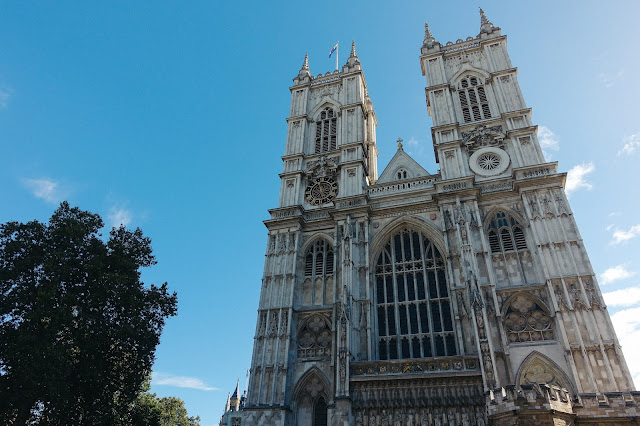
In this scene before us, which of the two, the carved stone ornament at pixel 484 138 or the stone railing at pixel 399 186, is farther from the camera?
the carved stone ornament at pixel 484 138

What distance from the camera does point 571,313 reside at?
2019cm

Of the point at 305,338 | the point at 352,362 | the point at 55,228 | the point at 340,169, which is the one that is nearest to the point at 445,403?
the point at 352,362

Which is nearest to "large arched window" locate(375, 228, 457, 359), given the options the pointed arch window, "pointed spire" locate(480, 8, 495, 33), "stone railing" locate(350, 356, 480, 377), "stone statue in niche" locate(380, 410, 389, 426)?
"stone railing" locate(350, 356, 480, 377)

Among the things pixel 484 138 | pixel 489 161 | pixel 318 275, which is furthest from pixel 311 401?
pixel 484 138

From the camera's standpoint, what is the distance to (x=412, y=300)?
23.9 meters

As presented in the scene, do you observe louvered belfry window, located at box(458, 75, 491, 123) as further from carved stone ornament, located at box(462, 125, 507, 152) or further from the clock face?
the clock face

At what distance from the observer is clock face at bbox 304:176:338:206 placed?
29.5m

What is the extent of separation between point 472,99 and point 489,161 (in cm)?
614

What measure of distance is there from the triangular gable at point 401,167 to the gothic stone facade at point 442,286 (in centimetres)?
10

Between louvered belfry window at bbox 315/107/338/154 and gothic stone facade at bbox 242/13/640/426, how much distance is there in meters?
Result: 0.17

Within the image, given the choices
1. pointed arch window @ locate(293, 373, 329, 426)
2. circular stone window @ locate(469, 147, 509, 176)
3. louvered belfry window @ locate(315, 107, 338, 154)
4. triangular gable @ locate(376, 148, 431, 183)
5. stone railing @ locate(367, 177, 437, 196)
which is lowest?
pointed arch window @ locate(293, 373, 329, 426)

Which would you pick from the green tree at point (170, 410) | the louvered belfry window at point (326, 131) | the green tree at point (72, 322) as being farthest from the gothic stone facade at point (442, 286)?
the green tree at point (170, 410)

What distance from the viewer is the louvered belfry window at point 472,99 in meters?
29.9

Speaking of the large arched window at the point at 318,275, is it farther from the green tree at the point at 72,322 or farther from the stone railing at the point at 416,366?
the green tree at the point at 72,322
